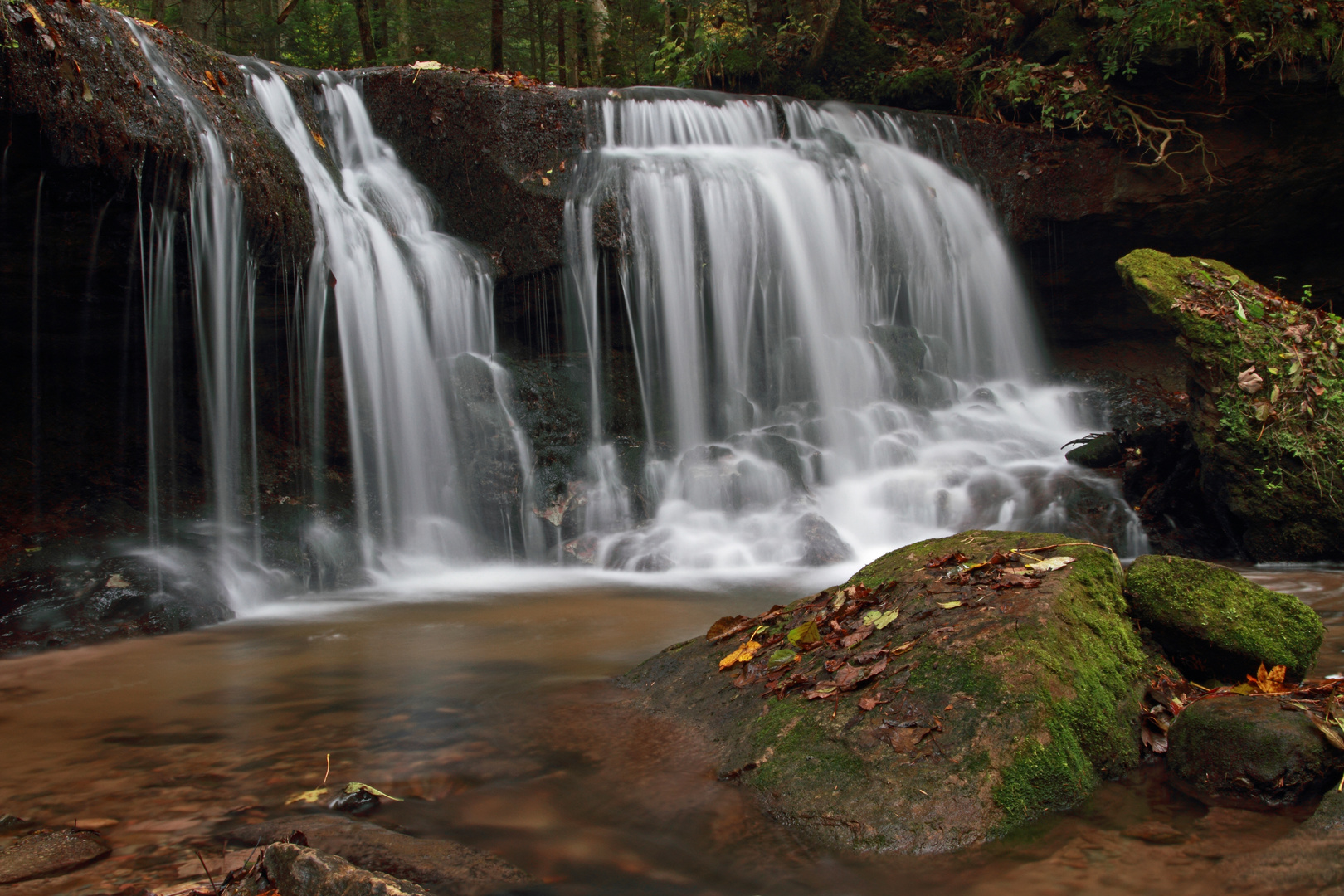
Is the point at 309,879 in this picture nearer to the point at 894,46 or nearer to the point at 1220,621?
the point at 1220,621

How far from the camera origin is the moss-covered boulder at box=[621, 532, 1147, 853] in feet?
7.68

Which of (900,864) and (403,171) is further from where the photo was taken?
(403,171)

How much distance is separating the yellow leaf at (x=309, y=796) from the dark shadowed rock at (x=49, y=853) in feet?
1.60

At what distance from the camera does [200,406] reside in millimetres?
6723

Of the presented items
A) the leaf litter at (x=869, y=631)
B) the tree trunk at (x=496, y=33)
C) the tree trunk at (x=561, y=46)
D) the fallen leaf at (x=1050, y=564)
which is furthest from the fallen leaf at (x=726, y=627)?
the tree trunk at (x=561, y=46)

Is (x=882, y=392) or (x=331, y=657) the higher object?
(x=882, y=392)

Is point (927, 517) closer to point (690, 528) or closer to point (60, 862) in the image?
point (690, 528)

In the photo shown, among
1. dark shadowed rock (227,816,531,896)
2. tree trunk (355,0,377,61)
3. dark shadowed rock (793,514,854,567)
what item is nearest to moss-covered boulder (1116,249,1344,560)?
dark shadowed rock (793,514,854,567)

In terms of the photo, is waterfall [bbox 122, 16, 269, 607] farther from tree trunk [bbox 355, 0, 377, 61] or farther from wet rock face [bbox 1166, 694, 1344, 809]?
tree trunk [bbox 355, 0, 377, 61]

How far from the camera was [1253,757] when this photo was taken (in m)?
2.40

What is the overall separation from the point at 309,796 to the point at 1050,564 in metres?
2.66

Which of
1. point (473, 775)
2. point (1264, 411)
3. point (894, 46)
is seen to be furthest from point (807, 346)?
point (473, 775)

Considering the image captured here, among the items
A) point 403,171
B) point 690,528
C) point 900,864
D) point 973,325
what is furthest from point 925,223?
point 900,864

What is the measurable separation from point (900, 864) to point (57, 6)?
243 inches
